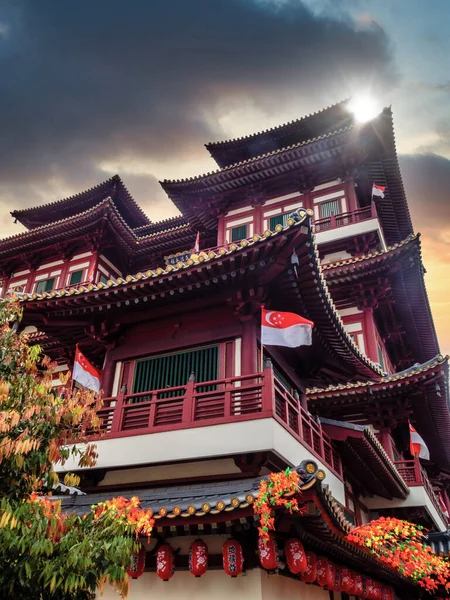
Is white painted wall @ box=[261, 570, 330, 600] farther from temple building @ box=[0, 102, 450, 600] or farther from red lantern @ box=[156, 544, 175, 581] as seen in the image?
red lantern @ box=[156, 544, 175, 581]

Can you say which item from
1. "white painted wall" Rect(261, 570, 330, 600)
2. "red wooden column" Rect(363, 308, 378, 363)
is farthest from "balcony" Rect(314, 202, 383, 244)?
"white painted wall" Rect(261, 570, 330, 600)

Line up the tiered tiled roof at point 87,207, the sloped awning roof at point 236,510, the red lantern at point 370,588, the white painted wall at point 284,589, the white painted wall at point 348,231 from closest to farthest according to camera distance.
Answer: the sloped awning roof at point 236,510 → the white painted wall at point 284,589 → the red lantern at point 370,588 → the white painted wall at point 348,231 → the tiered tiled roof at point 87,207

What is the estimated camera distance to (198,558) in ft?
29.4

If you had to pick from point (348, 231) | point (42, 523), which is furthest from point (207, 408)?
point (348, 231)

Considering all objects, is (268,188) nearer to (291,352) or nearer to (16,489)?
(291,352)

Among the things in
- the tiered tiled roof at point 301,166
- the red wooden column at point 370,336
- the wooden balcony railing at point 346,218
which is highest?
the tiered tiled roof at point 301,166

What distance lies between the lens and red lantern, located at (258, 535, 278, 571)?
831cm

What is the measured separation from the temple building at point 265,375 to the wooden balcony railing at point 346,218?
0.10 metres

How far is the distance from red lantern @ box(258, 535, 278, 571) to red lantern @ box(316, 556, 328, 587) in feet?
9.15

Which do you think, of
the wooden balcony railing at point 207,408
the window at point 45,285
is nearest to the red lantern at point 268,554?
the wooden balcony railing at point 207,408

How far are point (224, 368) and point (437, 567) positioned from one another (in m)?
7.71

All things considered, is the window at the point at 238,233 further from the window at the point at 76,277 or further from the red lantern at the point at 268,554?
the red lantern at the point at 268,554

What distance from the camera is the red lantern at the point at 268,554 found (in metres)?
8.31

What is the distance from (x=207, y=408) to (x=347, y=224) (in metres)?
14.9
